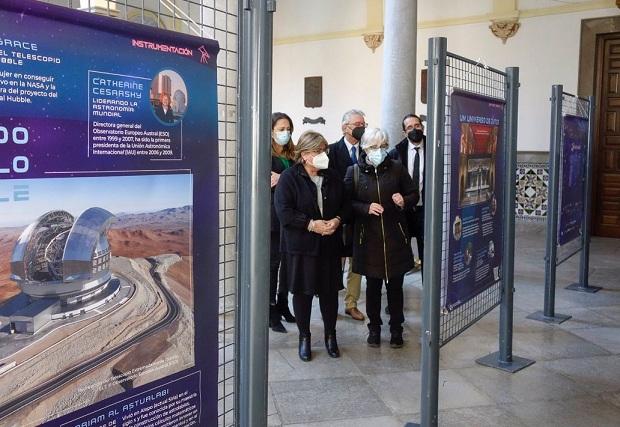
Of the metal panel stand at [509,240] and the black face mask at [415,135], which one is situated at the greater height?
the black face mask at [415,135]

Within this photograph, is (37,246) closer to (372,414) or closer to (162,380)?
(162,380)

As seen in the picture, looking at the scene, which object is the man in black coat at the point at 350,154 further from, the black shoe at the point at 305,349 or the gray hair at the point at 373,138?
the black shoe at the point at 305,349

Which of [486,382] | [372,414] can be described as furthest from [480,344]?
[372,414]

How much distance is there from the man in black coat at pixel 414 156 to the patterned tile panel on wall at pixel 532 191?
4687 mm

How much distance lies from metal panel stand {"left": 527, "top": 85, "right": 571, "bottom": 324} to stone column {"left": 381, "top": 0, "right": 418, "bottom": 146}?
8.00 ft

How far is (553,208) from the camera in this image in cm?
450

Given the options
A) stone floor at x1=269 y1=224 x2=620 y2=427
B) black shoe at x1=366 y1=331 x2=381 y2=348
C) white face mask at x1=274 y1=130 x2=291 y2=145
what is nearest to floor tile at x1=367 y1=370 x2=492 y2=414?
stone floor at x1=269 y1=224 x2=620 y2=427

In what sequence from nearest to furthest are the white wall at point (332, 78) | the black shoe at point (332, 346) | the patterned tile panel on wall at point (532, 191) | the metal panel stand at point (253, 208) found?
the metal panel stand at point (253, 208) → the black shoe at point (332, 346) → the patterned tile panel on wall at point (532, 191) → the white wall at point (332, 78)

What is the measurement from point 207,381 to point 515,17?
29.1 ft

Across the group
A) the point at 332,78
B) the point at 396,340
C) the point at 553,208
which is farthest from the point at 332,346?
the point at 332,78

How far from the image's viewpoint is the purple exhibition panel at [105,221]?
1.08 metres

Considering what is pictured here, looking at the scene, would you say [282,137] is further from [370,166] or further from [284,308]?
[284,308]

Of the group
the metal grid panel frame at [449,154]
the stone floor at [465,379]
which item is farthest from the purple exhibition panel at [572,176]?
the metal grid panel frame at [449,154]

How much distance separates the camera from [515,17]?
29.8 ft
